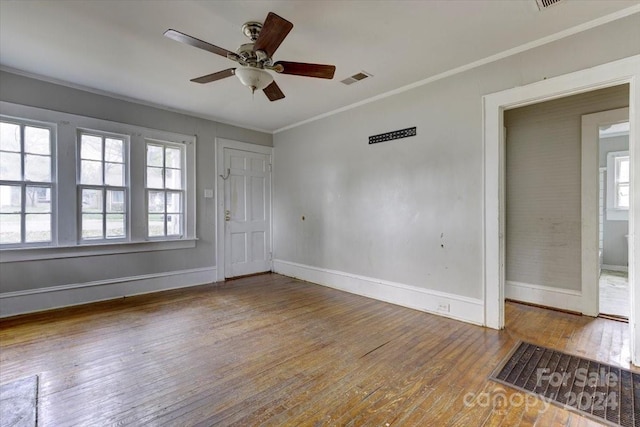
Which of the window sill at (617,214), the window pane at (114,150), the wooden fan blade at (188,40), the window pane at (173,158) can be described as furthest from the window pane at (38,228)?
the window sill at (617,214)

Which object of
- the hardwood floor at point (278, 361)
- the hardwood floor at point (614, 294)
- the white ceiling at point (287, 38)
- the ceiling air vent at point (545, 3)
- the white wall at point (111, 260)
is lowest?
the hardwood floor at point (278, 361)

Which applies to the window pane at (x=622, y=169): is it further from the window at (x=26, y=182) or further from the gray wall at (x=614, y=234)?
the window at (x=26, y=182)

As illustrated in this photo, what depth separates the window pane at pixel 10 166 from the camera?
10.8 feet

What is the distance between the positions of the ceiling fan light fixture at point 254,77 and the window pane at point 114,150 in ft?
8.90

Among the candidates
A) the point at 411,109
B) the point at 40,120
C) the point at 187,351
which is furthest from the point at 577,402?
the point at 40,120

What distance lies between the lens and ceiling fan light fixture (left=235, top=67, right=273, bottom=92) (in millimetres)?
2373

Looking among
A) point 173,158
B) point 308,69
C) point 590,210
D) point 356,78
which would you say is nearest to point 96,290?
point 173,158

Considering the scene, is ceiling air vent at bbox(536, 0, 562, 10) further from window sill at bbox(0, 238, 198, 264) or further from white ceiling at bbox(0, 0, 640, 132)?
window sill at bbox(0, 238, 198, 264)

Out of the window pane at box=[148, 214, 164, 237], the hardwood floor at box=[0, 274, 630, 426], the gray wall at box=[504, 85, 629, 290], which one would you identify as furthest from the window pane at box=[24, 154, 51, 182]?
the gray wall at box=[504, 85, 629, 290]

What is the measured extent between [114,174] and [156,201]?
641 millimetres

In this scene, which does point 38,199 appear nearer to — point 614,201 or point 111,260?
point 111,260

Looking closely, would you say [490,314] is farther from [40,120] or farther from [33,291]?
[40,120]

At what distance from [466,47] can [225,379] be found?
3.53 metres

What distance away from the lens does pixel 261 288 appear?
4625mm
